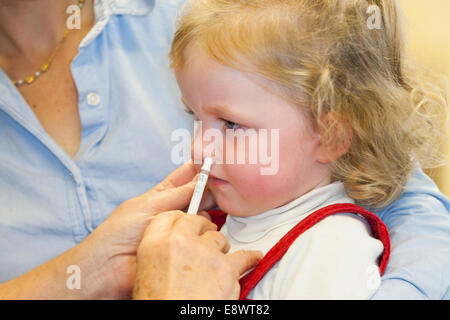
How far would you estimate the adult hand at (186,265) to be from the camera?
2.56ft

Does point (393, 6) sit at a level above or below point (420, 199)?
above

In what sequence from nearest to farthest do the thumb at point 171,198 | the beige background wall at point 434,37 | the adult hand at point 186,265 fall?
1. the adult hand at point 186,265
2. the thumb at point 171,198
3. the beige background wall at point 434,37

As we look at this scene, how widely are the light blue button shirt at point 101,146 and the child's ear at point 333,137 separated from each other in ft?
0.58

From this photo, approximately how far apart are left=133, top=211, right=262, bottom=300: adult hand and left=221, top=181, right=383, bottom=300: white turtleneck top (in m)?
0.06

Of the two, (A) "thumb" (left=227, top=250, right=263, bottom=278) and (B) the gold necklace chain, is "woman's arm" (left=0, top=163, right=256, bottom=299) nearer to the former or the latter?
(A) "thumb" (left=227, top=250, right=263, bottom=278)

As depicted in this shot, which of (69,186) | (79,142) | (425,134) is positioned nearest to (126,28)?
(79,142)

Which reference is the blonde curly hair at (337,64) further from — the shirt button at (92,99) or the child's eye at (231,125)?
the shirt button at (92,99)

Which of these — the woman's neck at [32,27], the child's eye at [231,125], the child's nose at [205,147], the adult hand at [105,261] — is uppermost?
the woman's neck at [32,27]

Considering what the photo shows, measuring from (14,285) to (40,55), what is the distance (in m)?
0.59

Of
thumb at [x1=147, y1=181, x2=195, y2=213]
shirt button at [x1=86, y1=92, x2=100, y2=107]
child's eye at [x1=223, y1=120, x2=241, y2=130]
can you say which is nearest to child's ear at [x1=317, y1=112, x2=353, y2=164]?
child's eye at [x1=223, y1=120, x2=241, y2=130]

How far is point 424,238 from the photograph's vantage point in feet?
2.95

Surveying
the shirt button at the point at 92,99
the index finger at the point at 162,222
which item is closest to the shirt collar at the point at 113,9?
the shirt button at the point at 92,99

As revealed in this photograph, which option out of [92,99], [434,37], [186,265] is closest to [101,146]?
[92,99]

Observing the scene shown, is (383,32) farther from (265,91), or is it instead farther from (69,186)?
(69,186)
